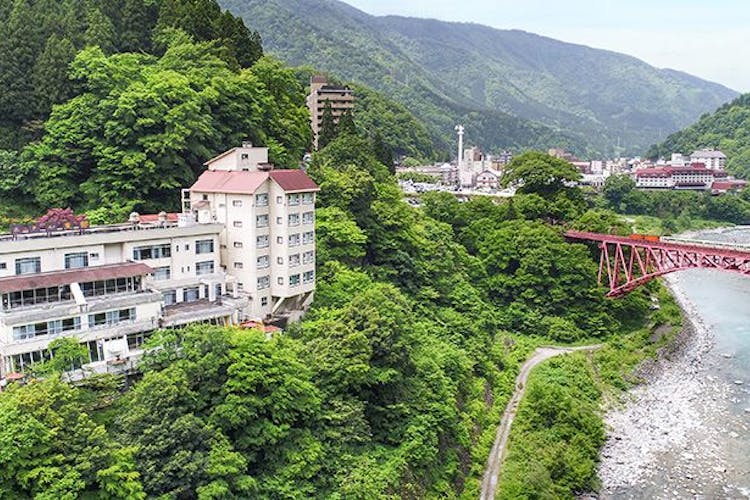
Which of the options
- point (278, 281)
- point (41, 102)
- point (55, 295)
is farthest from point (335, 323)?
point (41, 102)

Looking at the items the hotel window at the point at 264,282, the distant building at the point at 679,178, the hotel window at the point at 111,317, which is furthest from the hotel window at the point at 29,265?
the distant building at the point at 679,178

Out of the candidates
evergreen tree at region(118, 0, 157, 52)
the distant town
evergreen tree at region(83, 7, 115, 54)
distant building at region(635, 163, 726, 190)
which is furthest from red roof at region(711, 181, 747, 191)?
evergreen tree at region(83, 7, 115, 54)

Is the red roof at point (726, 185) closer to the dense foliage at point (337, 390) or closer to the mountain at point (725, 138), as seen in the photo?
the mountain at point (725, 138)

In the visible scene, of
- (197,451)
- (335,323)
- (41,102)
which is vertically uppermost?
(41,102)

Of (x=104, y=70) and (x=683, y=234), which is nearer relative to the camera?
(x=104, y=70)

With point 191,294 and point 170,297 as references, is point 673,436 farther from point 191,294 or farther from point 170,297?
point 170,297

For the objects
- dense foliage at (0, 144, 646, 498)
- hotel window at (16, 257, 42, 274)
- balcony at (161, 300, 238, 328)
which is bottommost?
dense foliage at (0, 144, 646, 498)

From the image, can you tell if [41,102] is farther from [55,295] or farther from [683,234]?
[683,234]

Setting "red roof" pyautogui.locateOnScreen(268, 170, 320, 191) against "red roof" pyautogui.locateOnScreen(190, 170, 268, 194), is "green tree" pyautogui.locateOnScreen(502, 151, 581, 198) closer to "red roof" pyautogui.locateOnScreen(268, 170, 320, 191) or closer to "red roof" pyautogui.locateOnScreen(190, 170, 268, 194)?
"red roof" pyautogui.locateOnScreen(268, 170, 320, 191)
